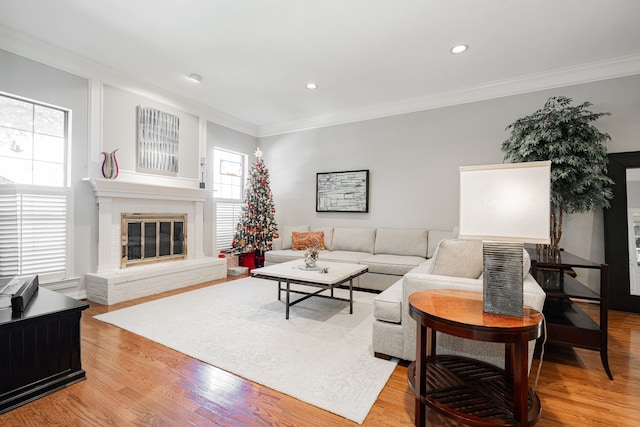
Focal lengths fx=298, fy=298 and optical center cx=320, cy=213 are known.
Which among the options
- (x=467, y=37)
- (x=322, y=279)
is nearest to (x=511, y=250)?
(x=322, y=279)

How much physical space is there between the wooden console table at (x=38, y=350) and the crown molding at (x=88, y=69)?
295 cm

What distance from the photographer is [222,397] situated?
6.10ft

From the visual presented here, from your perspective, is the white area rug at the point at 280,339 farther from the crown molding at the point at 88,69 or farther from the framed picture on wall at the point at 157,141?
the crown molding at the point at 88,69

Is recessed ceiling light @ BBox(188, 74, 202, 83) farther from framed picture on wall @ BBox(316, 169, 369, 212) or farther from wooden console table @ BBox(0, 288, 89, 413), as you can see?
wooden console table @ BBox(0, 288, 89, 413)

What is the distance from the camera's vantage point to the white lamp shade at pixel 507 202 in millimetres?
1360

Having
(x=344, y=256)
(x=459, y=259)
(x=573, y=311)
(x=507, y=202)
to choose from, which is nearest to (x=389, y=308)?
(x=459, y=259)

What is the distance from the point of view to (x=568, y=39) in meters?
3.21

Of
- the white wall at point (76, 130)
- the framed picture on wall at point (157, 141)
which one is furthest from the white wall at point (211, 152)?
the white wall at point (76, 130)

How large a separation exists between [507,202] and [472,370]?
3.53 ft

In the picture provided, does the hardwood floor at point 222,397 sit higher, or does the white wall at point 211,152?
the white wall at point 211,152

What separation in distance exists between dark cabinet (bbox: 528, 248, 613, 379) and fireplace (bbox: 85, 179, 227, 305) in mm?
4353

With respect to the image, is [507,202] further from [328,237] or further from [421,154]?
[328,237]

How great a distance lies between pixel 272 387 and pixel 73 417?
43.4 inches

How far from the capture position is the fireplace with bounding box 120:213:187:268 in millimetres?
4215
